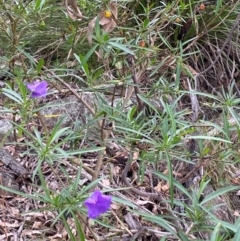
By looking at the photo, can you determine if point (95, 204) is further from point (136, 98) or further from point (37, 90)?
point (136, 98)

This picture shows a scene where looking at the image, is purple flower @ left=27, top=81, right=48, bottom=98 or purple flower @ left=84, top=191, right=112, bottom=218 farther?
purple flower @ left=27, top=81, right=48, bottom=98

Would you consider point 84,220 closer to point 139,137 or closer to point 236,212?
point 139,137

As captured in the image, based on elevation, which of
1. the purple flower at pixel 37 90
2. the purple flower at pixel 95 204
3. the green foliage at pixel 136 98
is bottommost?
the green foliage at pixel 136 98

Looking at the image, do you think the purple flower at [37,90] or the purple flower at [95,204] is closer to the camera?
the purple flower at [95,204]

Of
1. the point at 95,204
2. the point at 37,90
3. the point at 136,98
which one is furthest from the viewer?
the point at 136,98

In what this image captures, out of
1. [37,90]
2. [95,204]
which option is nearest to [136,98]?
[37,90]

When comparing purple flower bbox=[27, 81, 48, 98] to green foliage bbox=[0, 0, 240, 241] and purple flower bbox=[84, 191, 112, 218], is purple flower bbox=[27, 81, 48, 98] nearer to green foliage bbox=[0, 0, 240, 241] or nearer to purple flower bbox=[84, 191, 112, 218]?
green foliage bbox=[0, 0, 240, 241]

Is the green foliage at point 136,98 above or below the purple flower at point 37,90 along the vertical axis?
below

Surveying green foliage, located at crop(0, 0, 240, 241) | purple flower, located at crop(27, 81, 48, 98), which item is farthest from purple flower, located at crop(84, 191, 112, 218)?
purple flower, located at crop(27, 81, 48, 98)

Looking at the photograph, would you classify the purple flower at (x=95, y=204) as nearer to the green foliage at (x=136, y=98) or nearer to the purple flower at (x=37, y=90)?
the green foliage at (x=136, y=98)

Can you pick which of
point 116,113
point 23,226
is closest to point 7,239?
point 23,226

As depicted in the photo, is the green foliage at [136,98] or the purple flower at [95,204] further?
the green foliage at [136,98]

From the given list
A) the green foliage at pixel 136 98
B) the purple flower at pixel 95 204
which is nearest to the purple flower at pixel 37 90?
the green foliage at pixel 136 98
